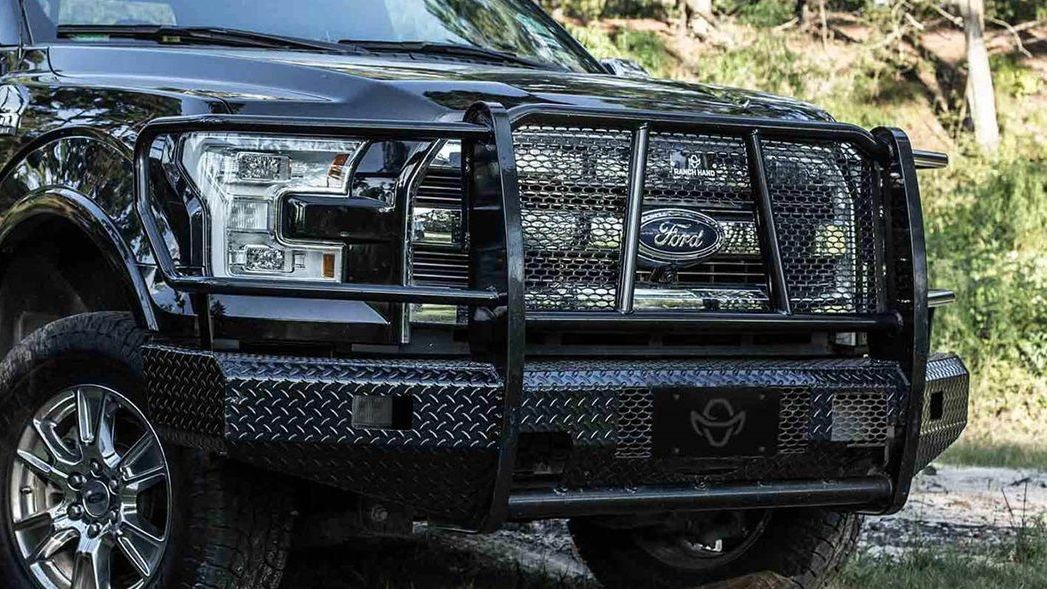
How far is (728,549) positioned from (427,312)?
1586mm

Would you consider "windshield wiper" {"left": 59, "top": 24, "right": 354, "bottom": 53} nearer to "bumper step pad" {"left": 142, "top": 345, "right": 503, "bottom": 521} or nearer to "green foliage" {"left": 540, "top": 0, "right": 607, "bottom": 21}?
"bumper step pad" {"left": 142, "top": 345, "right": 503, "bottom": 521}

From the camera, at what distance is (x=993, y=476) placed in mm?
7195

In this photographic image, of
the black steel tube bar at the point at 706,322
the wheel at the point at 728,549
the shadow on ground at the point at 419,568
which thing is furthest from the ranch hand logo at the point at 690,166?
the shadow on ground at the point at 419,568

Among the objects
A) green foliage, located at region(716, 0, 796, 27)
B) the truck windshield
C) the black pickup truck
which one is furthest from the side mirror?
green foliage, located at region(716, 0, 796, 27)

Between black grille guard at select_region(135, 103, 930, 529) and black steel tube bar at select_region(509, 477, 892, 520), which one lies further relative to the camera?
black steel tube bar at select_region(509, 477, 892, 520)

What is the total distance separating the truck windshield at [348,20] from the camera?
466cm

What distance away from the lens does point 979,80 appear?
1889 cm

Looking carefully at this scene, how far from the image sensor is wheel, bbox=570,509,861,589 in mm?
4434

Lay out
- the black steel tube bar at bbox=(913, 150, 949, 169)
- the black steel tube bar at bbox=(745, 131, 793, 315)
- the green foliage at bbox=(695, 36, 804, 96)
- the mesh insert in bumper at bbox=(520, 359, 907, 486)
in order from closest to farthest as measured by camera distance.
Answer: the mesh insert in bumper at bbox=(520, 359, 907, 486), the black steel tube bar at bbox=(745, 131, 793, 315), the black steel tube bar at bbox=(913, 150, 949, 169), the green foliage at bbox=(695, 36, 804, 96)

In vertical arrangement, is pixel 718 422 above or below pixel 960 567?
above

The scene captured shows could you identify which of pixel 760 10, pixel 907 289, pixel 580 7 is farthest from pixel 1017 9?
pixel 907 289

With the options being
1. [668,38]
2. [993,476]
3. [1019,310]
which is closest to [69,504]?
[993,476]

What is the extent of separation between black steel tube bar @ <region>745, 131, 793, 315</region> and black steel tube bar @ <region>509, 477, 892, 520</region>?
1.38 feet

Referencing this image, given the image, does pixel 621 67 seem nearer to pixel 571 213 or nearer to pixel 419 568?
pixel 419 568
